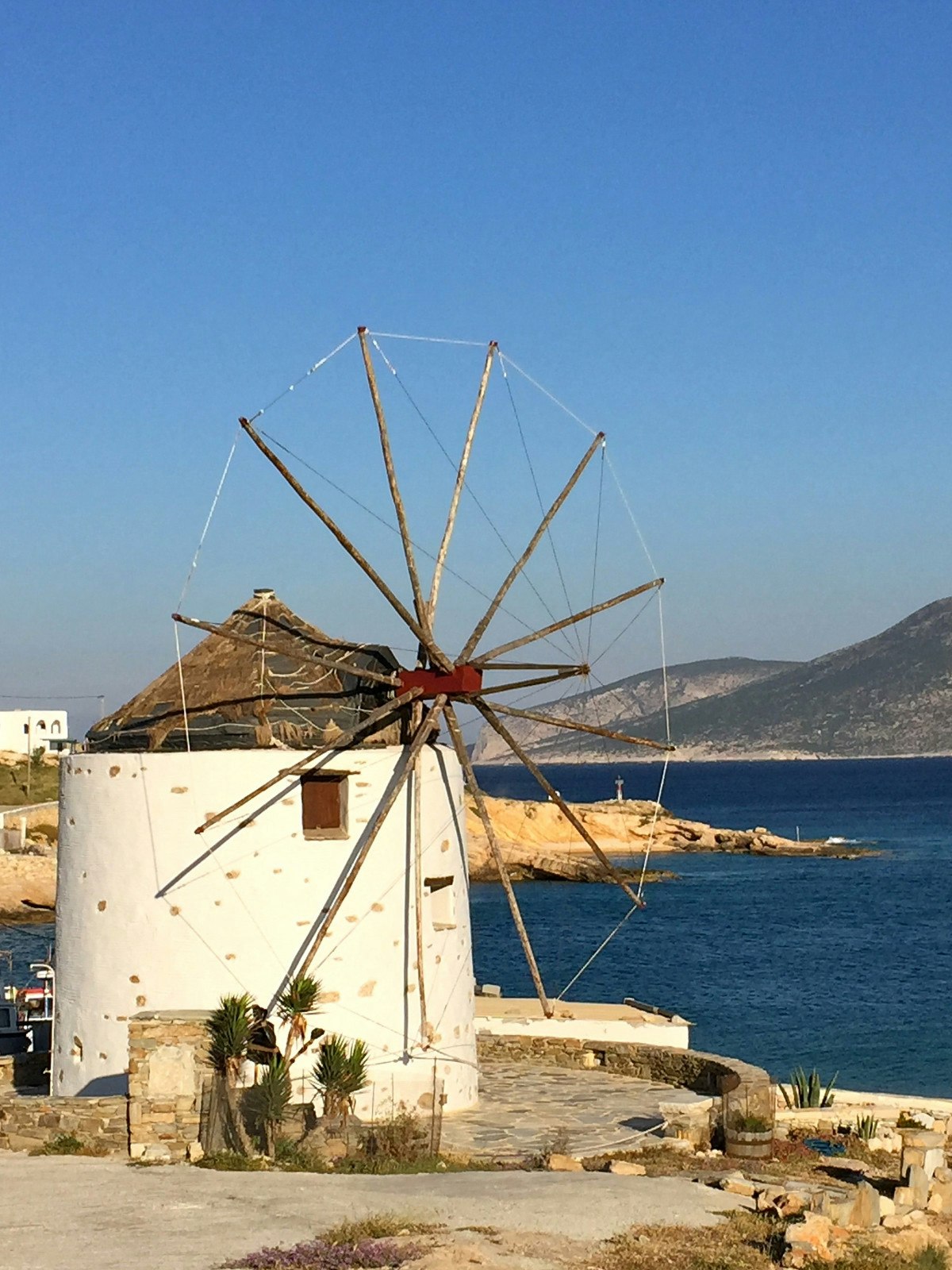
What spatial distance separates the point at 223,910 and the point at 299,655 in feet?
9.48

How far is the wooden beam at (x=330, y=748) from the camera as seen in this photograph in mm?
16438

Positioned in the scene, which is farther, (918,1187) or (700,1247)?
(918,1187)

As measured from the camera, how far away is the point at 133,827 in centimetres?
1709

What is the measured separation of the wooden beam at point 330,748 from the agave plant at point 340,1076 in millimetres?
2485

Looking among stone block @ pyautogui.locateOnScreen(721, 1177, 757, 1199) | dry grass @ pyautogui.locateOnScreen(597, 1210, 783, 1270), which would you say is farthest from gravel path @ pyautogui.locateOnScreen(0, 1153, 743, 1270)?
dry grass @ pyautogui.locateOnScreen(597, 1210, 783, 1270)

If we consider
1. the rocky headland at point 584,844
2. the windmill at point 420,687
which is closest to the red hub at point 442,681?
the windmill at point 420,687

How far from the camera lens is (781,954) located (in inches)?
1997

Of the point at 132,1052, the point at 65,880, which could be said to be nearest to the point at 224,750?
the point at 65,880

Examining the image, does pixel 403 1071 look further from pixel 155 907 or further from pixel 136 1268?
pixel 136 1268

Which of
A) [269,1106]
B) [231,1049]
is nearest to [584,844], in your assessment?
[231,1049]

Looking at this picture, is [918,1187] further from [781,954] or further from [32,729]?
[32,729]

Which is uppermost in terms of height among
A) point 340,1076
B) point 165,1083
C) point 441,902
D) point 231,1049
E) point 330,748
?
point 330,748

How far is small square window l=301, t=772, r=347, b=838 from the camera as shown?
1730cm

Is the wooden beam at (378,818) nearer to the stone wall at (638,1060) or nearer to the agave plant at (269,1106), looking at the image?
the agave plant at (269,1106)
